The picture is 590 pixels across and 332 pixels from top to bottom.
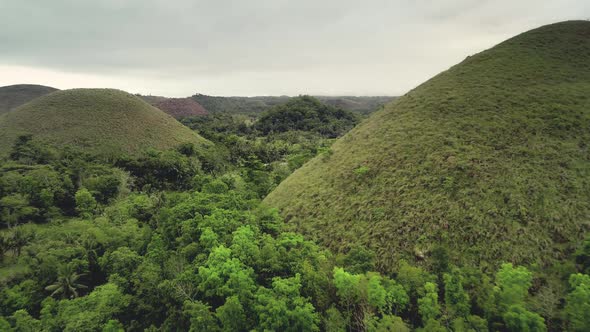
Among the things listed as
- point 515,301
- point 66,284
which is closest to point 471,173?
point 515,301

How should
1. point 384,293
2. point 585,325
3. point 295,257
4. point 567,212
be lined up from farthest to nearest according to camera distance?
1. point 567,212
2. point 295,257
3. point 384,293
4. point 585,325

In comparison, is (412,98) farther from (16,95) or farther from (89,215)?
(16,95)

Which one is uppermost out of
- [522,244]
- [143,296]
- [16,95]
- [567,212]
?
[16,95]

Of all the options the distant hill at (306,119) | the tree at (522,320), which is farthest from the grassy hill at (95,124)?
the tree at (522,320)

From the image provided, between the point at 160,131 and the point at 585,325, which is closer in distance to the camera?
the point at 585,325

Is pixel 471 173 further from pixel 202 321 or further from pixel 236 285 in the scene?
pixel 202 321

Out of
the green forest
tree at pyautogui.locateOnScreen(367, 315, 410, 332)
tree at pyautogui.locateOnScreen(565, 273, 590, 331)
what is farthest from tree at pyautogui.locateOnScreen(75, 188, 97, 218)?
tree at pyautogui.locateOnScreen(565, 273, 590, 331)

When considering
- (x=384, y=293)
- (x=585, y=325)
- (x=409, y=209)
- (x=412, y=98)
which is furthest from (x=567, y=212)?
(x=412, y=98)
